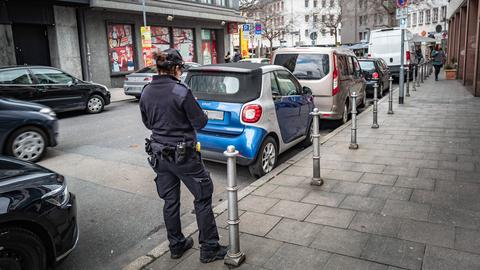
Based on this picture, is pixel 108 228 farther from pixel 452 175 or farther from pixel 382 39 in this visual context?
pixel 382 39

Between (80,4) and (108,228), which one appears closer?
(108,228)

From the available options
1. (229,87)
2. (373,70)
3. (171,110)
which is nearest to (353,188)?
(229,87)

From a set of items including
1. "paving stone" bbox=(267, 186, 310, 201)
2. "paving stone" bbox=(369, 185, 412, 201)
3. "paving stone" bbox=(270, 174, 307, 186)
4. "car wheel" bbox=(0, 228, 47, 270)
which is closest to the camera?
"car wheel" bbox=(0, 228, 47, 270)

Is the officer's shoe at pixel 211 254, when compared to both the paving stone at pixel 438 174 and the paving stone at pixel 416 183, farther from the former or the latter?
the paving stone at pixel 438 174

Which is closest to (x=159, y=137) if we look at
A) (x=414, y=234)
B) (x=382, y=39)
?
(x=414, y=234)

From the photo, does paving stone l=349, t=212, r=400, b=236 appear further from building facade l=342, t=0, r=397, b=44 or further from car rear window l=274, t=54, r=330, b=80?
building facade l=342, t=0, r=397, b=44

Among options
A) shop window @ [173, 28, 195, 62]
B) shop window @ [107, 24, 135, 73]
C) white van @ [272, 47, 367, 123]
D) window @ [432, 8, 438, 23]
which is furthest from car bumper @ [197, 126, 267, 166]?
window @ [432, 8, 438, 23]

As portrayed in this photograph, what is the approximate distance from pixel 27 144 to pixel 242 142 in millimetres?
4046

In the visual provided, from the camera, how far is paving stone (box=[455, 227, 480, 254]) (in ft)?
12.2

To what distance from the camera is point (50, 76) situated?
12.2 meters

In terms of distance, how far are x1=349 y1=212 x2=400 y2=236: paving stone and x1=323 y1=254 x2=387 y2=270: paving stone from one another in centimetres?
65

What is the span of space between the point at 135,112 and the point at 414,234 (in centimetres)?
1109

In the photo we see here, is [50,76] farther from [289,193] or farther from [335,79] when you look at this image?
[289,193]

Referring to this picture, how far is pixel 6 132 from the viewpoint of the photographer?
7168mm
